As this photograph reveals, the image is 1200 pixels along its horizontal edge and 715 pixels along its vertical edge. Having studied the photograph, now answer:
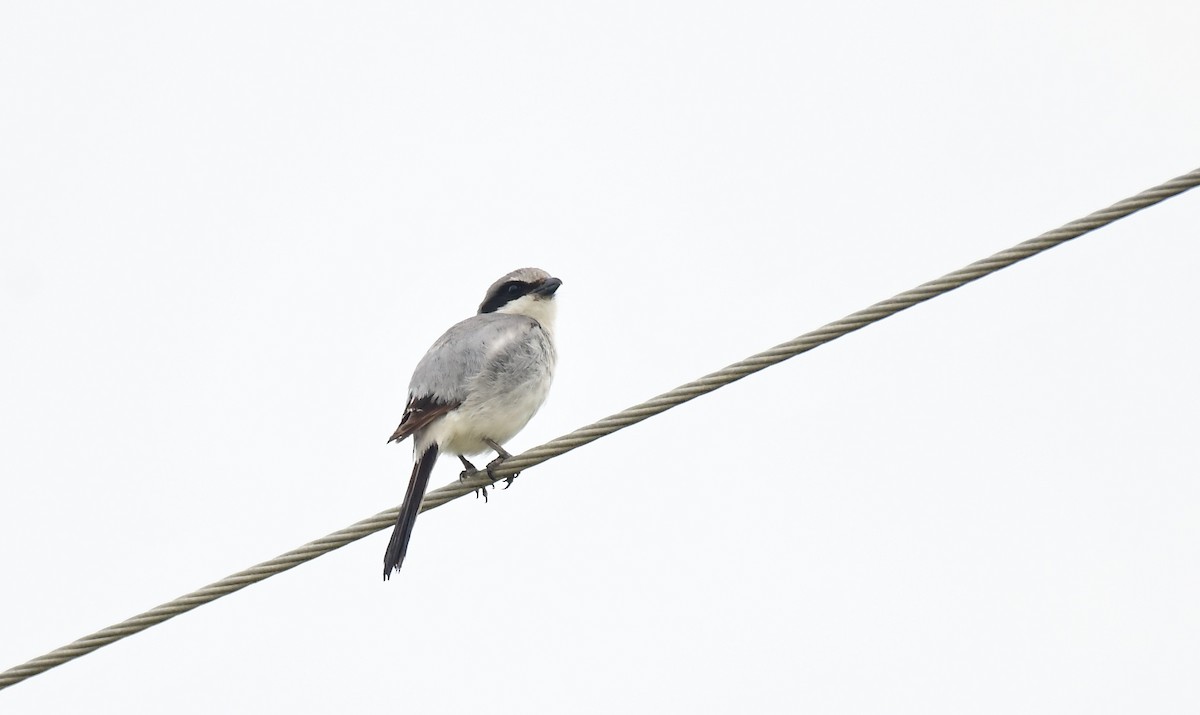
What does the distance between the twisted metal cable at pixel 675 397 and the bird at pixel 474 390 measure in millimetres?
1278

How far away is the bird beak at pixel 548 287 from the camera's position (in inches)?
301

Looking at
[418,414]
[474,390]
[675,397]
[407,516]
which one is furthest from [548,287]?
[675,397]

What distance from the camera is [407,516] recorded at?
225 inches

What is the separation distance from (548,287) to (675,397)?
2987mm

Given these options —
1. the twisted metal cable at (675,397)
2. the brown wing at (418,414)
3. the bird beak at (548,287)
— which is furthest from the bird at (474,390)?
the twisted metal cable at (675,397)

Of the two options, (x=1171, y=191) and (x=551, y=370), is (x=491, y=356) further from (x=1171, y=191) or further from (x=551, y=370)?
(x=1171, y=191)

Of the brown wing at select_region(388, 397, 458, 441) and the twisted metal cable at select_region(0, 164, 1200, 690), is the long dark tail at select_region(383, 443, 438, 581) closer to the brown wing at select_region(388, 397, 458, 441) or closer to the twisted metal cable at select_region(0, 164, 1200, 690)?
the brown wing at select_region(388, 397, 458, 441)

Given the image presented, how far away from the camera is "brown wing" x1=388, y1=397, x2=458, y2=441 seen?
6262 mm

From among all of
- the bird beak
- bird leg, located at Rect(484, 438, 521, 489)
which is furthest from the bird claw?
the bird beak

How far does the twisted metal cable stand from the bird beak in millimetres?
2585

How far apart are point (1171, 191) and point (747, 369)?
1382 mm

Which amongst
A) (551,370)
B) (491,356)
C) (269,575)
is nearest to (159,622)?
(269,575)

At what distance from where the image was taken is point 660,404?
4.79 m

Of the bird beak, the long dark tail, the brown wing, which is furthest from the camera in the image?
the bird beak
